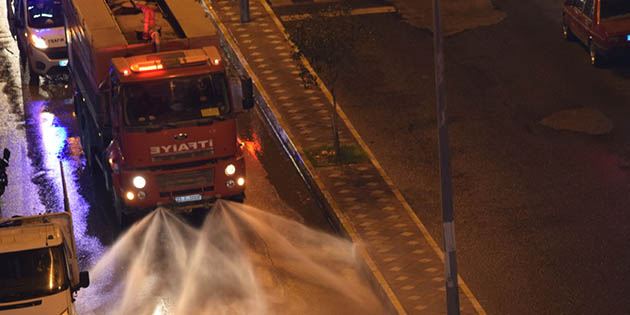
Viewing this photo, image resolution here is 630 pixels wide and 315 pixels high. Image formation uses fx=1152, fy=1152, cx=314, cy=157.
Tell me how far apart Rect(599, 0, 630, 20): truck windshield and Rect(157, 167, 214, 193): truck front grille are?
11.9 meters

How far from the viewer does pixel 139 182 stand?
63.6 ft

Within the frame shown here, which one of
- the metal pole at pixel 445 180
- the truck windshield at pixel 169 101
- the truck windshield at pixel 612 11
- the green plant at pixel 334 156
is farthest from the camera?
the truck windshield at pixel 612 11

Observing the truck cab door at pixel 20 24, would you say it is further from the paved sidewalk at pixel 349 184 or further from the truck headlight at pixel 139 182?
the truck headlight at pixel 139 182

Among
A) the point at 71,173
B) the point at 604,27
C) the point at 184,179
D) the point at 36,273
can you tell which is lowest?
the point at 71,173

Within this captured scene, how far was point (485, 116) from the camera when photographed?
25.0 m

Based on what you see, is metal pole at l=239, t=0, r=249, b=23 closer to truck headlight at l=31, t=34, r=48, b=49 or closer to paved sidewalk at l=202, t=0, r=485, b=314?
paved sidewalk at l=202, t=0, r=485, b=314

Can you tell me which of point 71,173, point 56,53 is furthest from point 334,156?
point 56,53

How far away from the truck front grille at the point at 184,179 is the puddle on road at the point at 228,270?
113 cm

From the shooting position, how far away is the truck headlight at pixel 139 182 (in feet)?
63.5

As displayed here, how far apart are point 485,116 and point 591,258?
21.5 feet

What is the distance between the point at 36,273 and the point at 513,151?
433 inches

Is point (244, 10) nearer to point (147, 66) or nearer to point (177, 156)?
point (147, 66)

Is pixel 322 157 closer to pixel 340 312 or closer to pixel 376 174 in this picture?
pixel 376 174

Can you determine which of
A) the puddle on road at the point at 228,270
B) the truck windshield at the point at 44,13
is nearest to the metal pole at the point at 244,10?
the truck windshield at the point at 44,13
